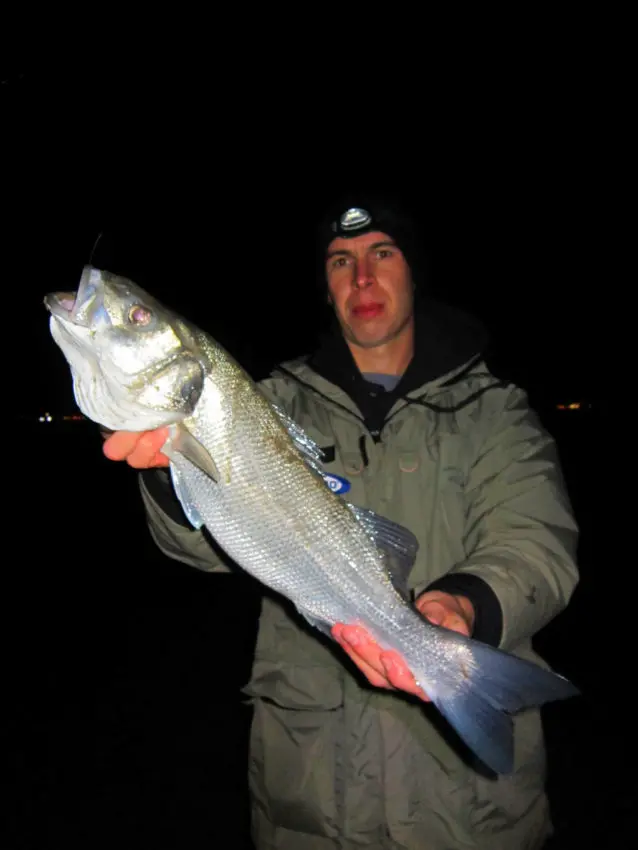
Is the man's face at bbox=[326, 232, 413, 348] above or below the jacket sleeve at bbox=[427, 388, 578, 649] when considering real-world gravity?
above

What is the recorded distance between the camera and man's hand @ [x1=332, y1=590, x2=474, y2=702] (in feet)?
6.84

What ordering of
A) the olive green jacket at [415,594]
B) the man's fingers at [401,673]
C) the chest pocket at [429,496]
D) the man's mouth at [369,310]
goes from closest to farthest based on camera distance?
1. the man's fingers at [401,673]
2. the olive green jacket at [415,594]
3. the chest pocket at [429,496]
4. the man's mouth at [369,310]

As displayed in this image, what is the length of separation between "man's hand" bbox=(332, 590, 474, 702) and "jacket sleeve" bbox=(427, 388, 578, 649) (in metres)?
0.04

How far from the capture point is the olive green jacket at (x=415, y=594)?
244 centimetres

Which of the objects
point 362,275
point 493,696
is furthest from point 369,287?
point 493,696

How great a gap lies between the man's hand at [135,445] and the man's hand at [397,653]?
88 centimetres

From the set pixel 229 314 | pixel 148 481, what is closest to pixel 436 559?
pixel 148 481

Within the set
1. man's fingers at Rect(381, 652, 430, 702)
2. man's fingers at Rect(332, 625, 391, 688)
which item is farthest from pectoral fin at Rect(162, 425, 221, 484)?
man's fingers at Rect(381, 652, 430, 702)

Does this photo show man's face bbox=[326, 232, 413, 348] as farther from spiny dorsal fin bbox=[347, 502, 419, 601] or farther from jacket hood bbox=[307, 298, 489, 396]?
spiny dorsal fin bbox=[347, 502, 419, 601]

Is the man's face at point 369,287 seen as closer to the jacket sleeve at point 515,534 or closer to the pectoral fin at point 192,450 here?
the jacket sleeve at point 515,534

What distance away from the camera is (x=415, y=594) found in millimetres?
2568

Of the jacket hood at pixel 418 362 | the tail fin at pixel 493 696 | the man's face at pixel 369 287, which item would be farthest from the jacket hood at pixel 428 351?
the tail fin at pixel 493 696

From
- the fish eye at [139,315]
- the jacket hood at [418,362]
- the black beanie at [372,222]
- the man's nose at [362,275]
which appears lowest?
the jacket hood at [418,362]

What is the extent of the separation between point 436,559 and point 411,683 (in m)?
0.72
